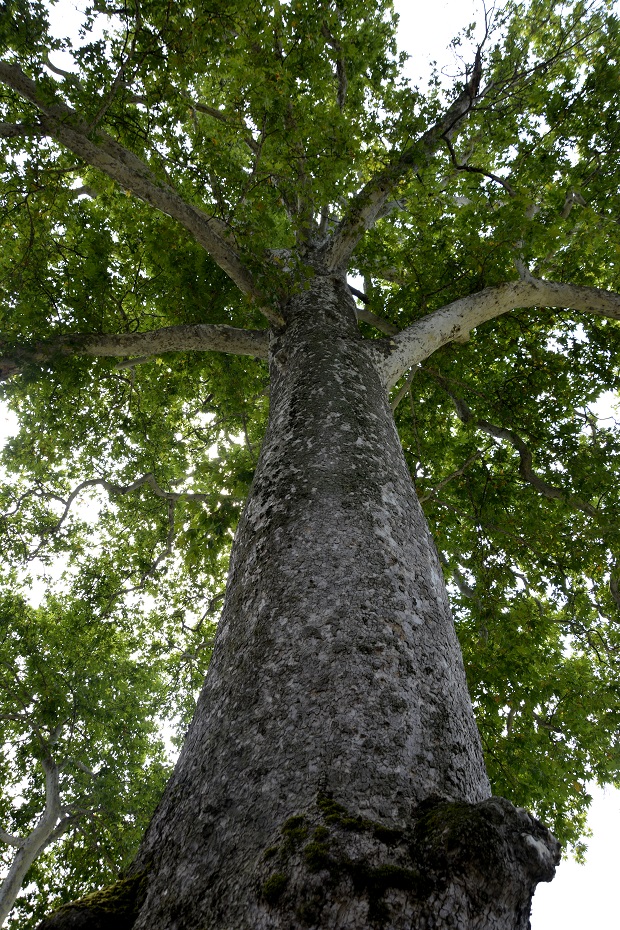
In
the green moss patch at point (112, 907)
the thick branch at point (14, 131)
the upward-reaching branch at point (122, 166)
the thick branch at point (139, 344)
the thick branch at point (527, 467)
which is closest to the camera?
the green moss patch at point (112, 907)

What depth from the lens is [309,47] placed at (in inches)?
250

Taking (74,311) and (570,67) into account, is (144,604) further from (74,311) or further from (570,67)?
(570,67)

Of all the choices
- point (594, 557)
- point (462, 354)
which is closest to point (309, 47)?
point (462, 354)

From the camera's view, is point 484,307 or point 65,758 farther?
point 65,758

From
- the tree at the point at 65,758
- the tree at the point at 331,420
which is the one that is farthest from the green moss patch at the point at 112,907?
the tree at the point at 65,758

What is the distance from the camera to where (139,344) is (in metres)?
5.02

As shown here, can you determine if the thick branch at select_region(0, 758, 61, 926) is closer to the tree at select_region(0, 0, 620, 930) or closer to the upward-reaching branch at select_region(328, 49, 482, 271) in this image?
the tree at select_region(0, 0, 620, 930)

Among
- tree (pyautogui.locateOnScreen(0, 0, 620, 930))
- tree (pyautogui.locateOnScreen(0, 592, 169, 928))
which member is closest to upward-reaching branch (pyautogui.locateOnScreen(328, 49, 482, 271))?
tree (pyautogui.locateOnScreen(0, 0, 620, 930))

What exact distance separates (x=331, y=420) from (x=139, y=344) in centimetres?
277

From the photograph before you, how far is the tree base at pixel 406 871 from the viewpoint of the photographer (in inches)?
45.1

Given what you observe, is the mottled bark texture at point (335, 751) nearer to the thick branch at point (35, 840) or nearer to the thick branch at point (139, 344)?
the thick branch at point (139, 344)

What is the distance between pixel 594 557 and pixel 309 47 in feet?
23.5

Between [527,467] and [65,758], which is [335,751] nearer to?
[527,467]

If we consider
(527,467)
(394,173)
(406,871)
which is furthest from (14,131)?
(527,467)
